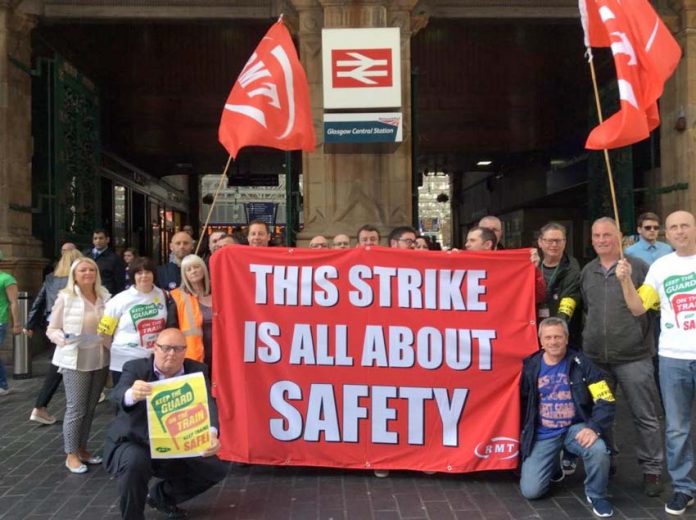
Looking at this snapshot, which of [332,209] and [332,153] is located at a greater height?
[332,153]

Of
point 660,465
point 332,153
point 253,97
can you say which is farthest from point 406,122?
point 660,465

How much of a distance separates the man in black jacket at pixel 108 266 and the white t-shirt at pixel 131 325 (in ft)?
11.6

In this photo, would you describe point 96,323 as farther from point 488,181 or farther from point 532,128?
point 488,181

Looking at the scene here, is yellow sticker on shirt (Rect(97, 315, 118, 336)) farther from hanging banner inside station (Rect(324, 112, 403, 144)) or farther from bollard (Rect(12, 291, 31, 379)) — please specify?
hanging banner inside station (Rect(324, 112, 403, 144))

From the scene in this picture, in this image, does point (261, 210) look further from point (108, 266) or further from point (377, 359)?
point (377, 359)

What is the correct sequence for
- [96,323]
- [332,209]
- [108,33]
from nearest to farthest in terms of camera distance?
[96,323]
[332,209]
[108,33]

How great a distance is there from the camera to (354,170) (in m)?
8.59

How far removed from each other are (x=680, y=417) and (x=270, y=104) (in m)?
3.98

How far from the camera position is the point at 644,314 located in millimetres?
4527

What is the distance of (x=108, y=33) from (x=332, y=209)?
25.2ft

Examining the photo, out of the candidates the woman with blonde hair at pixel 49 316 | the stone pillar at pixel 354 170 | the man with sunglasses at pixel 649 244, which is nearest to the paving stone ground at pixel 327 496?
the woman with blonde hair at pixel 49 316

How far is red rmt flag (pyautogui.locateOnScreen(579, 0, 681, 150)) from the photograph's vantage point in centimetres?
434

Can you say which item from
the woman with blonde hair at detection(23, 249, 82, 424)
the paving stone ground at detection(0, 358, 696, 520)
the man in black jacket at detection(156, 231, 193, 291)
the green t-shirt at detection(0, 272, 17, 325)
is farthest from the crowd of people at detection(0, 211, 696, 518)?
the green t-shirt at detection(0, 272, 17, 325)

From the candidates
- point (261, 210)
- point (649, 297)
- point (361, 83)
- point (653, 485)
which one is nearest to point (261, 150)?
point (361, 83)
